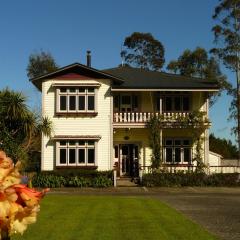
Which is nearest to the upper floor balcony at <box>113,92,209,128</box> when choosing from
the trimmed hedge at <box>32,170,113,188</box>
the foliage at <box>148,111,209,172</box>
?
the foliage at <box>148,111,209,172</box>

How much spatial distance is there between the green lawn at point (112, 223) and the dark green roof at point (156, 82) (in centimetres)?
1539

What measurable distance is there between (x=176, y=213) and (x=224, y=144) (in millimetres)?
39019

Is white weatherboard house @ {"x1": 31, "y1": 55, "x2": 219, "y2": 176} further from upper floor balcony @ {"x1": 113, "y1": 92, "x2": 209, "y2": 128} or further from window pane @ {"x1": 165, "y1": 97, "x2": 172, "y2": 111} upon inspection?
window pane @ {"x1": 165, "y1": 97, "x2": 172, "y2": 111}

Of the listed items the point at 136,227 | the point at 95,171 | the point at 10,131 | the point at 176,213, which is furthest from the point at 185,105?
the point at 136,227

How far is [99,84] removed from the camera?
108ft

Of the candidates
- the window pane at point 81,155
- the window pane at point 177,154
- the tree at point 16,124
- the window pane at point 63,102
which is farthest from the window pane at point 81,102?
the window pane at point 177,154

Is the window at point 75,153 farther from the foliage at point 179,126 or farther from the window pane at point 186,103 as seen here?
the window pane at point 186,103

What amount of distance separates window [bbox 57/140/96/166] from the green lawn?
13447 millimetres

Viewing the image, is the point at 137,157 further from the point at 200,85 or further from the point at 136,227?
the point at 136,227

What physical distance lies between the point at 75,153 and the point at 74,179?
6.71 ft

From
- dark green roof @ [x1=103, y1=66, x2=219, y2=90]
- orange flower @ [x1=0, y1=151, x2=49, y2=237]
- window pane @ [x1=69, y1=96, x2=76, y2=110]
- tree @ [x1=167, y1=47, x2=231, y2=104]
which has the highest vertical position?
tree @ [x1=167, y1=47, x2=231, y2=104]

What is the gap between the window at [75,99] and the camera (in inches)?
1288

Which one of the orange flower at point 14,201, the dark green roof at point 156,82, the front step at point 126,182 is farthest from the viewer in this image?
the dark green roof at point 156,82

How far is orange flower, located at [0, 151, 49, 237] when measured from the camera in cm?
A: 175
